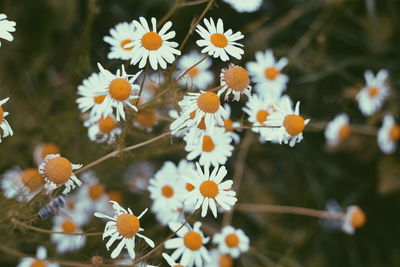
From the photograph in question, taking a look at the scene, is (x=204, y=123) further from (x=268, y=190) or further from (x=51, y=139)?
(x=268, y=190)

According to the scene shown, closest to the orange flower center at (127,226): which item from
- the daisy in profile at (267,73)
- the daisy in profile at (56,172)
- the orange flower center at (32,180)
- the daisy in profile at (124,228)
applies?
the daisy in profile at (124,228)

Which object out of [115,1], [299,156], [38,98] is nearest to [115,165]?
[38,98]

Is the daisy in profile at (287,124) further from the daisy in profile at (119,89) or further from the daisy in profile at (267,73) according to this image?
the daisy in profile at (267,73)

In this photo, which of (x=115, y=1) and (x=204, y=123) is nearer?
(x=204, y=123)

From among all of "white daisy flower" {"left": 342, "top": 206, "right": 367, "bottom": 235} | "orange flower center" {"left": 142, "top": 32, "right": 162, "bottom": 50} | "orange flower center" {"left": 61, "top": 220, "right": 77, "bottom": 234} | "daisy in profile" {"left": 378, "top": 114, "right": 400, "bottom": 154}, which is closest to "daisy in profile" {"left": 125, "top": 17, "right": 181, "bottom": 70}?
"orange flower center" {"left": 142, "top": 32, "right": 162, "bottom": 50}

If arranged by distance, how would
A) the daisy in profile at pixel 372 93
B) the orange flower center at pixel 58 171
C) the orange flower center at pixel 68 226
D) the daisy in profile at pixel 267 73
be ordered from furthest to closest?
1. the daisy in profile at pixel 372 93
2. the daisy in profile at pixel 267 73
3. the orange flower center at pixel 68 226
4. the orange flower center at pixel 58 171

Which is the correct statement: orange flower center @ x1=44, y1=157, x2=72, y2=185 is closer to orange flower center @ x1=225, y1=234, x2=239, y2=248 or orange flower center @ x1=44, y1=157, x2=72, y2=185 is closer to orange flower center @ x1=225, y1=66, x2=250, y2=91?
orange flower center @ x1=225, y1=66, x2=250, y2=91

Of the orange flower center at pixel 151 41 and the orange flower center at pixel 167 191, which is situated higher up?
the orange flower center at pixel 151 41
